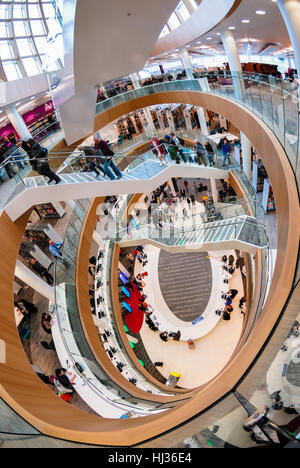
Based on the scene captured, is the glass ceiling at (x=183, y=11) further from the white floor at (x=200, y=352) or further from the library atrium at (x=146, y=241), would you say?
the white floor at (x=200, y=352)

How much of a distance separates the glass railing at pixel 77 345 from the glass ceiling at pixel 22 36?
11181mm

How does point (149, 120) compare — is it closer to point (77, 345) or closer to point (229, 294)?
point (229, 294)

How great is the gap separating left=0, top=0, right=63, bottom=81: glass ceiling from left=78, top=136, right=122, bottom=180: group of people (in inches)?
370

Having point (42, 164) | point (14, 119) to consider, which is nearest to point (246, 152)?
point (42, 164)

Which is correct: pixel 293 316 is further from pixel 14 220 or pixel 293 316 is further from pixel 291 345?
pixel 14 220

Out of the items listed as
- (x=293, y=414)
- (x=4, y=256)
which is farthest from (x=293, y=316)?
(x=4, y=256)

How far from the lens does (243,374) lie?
3.36 metres

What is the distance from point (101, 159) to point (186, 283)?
10309 mm

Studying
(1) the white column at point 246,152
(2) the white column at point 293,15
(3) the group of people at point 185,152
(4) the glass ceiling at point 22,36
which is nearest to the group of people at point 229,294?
(1) the white column at point 246,152

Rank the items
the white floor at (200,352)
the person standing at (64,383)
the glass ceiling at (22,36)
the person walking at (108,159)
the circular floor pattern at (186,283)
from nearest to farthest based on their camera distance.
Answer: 1. the person walking at (108,159)
2. the person standing at (64,383)
3. the white floor at (200,352)
4. the circular floor pattern at (186,283)
5. the glass ceiling at (22,36)

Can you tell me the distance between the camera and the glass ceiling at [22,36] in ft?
53.5
